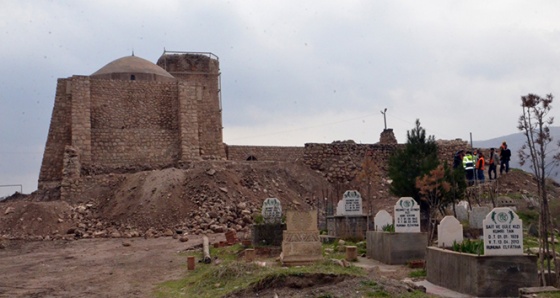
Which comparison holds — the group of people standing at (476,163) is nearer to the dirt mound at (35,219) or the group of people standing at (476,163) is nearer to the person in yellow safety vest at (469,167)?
the person in yellow safety vest at (469,167)

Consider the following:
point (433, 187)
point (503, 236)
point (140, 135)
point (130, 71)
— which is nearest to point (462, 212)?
point (433, 187)

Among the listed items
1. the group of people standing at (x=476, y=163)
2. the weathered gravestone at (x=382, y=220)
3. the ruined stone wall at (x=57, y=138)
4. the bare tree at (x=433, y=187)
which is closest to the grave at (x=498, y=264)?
the bare tree at (x=433, y=187)

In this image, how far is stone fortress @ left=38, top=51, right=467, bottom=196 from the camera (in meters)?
26.2

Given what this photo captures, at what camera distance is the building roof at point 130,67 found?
2969 centimetres

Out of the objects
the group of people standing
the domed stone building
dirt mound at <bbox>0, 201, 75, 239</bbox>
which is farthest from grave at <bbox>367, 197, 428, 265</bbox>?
the domed stone building

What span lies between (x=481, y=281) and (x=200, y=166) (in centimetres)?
1821

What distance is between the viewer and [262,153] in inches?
1196

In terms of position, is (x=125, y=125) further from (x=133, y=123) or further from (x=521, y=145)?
(x=521, y=145)

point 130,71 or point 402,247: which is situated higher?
point 130,71

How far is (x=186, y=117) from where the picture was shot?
2794 cm

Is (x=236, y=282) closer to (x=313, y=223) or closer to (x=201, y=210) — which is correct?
(x=313, y=223)

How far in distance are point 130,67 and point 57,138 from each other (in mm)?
5356

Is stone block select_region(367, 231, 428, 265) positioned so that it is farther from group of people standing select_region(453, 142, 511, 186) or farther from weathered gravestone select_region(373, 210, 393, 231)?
group of people standing select_region(453, 142, 511, 186)

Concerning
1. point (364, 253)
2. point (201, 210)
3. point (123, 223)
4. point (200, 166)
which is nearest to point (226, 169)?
point (200, 166)
